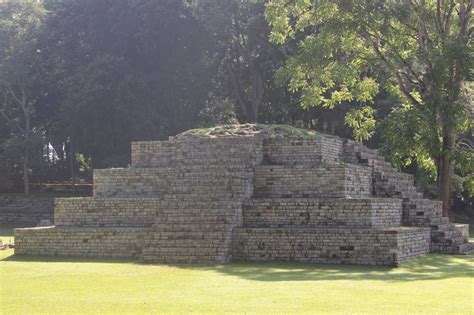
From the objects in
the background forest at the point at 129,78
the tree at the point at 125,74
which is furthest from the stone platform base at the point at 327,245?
the tree at the point at 125,74

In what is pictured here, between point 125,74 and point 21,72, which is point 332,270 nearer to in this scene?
point 125,74

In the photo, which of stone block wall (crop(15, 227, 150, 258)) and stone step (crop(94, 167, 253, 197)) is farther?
stone step (crop(94, 167, 253, 197))

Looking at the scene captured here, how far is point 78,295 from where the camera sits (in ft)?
34.0

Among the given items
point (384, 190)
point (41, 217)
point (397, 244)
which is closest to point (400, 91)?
point (384, 190)

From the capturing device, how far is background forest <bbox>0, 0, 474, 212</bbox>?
121 ft

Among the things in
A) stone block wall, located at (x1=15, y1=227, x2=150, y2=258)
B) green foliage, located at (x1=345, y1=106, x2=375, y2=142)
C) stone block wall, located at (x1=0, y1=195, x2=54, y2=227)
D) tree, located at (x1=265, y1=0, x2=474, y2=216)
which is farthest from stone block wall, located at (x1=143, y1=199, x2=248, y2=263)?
stone block wall, located at (x1=0, y1=195, x2=54, y2=227)

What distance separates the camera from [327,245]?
15.2m

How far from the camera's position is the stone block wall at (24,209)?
3703 cm

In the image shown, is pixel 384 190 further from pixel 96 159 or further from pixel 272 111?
pixel 96 159

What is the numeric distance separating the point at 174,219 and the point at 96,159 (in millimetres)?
24502

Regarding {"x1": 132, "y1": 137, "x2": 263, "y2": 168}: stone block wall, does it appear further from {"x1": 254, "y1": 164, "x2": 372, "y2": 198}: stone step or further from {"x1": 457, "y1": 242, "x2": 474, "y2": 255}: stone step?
{"x1": 457, "y1": 242, "x2": 474, "y2": 255}: stone step

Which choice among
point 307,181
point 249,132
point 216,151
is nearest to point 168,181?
point 216,151

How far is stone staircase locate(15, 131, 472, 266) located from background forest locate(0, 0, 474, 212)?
49.7 feet

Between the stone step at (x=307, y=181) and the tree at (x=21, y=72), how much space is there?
967 inches
